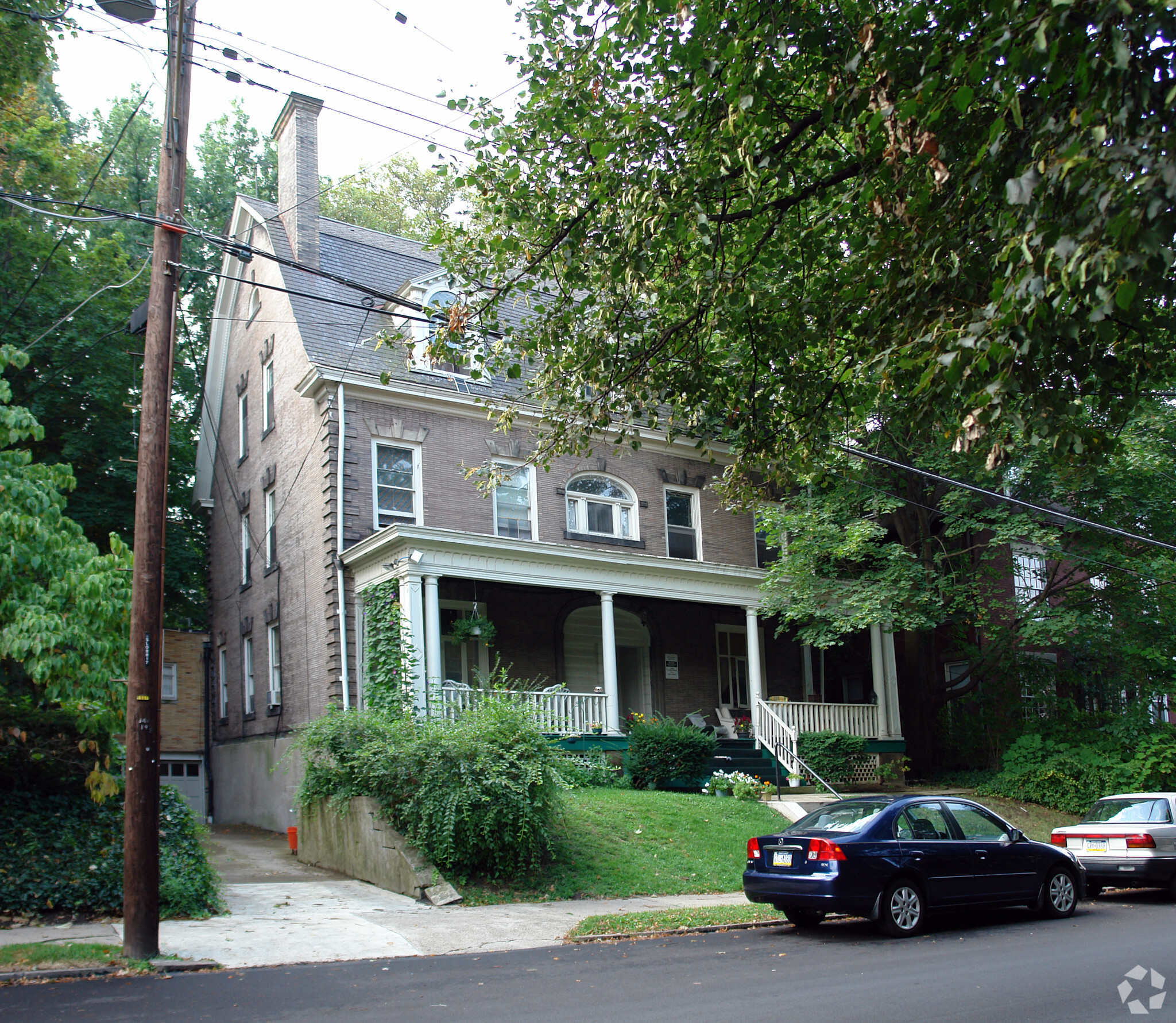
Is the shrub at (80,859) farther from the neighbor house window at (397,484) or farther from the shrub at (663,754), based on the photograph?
the neighbor house window at (397,484)

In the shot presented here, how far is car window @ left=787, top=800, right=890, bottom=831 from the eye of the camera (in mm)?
10758

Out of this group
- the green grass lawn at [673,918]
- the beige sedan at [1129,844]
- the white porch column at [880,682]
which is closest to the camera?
the green grass lawn at [673,918]

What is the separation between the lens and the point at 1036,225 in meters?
5.68

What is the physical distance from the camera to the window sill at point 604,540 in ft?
71.5

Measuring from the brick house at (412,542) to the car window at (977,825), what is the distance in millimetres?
8769

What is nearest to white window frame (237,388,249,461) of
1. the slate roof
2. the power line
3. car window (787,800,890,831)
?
the slate roof

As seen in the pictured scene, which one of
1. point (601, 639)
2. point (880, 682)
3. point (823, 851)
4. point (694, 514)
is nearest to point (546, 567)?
point (601, 639)

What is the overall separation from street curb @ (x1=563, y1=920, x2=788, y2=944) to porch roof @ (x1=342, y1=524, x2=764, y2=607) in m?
8.51

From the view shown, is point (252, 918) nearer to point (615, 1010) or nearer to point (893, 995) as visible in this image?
point (615, 1010)

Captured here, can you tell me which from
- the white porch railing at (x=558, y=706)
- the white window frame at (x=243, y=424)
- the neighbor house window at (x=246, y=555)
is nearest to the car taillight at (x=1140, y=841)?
the white porch railing at (x=558, y=706)

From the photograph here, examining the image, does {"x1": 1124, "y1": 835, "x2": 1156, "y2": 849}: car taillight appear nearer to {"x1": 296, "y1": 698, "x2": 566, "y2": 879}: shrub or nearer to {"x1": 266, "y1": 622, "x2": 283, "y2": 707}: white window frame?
{"x1": 296, "y1": 698, "x2": 566, "y2": 879}: shrub

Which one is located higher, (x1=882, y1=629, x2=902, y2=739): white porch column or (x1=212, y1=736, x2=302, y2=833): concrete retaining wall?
(x1=882, y1=629, x2=902, y2=739): white porch column

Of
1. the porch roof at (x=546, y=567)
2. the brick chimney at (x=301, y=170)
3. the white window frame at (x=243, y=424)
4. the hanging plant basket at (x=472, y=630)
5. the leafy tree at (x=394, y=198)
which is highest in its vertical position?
the leafy tree at (x=394, y=198)

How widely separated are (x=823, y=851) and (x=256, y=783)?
1567 centimetres
